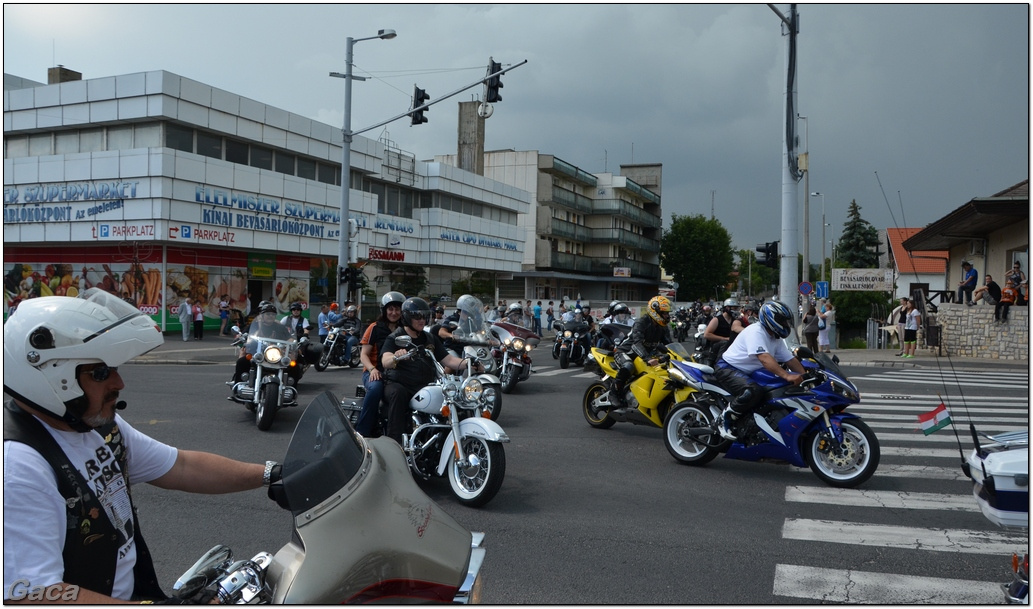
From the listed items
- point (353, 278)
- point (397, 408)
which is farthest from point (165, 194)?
point (397, 408)

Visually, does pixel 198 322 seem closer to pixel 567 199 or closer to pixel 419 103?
pixel 419 103

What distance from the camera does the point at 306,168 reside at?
118 feet

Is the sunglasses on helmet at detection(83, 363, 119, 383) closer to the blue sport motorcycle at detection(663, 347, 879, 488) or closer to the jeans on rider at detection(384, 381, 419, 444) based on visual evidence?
the jeans on rider at detection(384, 381, 419, 444)

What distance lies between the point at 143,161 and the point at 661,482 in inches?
1046

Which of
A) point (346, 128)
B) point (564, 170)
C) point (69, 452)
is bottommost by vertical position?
point (69, 452)

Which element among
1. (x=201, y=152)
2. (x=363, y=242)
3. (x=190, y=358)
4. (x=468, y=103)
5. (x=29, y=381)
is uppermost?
(x=468, y=103)

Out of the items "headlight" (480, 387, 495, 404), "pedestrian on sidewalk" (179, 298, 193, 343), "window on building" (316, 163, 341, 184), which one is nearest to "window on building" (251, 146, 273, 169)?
"window on building" (316, 163, 341, 184)

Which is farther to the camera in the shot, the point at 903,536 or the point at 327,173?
the point at 327,173

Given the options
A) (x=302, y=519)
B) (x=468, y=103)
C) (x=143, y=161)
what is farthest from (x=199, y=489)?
(x=468, y=103)

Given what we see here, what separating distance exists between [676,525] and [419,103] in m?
16.8

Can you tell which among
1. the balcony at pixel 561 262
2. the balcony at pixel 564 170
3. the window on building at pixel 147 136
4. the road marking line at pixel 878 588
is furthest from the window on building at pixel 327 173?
the road marking line at pixel 878 588

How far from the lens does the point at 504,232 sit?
53.8 metres

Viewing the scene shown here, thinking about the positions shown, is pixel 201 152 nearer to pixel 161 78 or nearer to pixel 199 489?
pixel 161 78

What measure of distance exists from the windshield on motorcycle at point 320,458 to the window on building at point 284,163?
33552 mm
